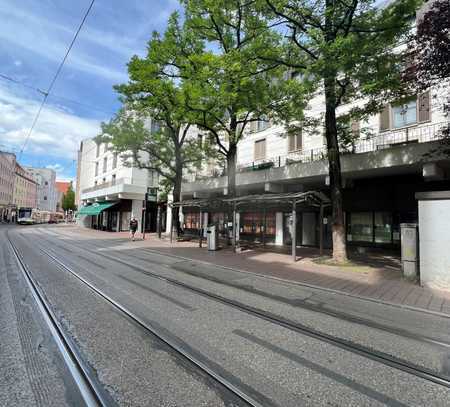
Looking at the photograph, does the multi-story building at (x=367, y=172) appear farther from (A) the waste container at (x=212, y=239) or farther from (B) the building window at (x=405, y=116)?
(A) the waste container at (x=212, y=239)

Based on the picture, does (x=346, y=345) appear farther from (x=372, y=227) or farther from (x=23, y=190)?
(x=23, y=190)

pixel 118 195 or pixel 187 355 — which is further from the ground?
pixel 118 195

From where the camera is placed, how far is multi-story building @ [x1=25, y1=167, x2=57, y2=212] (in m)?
101

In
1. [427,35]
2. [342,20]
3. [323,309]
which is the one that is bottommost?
[323,309]

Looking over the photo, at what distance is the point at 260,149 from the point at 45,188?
359 feet

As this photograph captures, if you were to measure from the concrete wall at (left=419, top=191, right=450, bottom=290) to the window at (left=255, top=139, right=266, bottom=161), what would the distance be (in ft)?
48.9

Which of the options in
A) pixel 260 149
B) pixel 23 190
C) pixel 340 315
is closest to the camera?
pixel 340 315

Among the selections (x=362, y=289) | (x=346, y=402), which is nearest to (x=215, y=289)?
(x=362, y=289)

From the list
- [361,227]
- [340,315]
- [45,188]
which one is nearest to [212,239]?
[361,227]

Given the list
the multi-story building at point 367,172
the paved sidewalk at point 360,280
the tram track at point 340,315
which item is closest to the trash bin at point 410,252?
the paved sidewalk at point 360,280

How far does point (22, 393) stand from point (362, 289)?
708cm

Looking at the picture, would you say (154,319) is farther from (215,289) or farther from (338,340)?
(338,340)

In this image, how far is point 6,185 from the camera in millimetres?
64938

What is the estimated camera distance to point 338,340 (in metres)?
3.98
